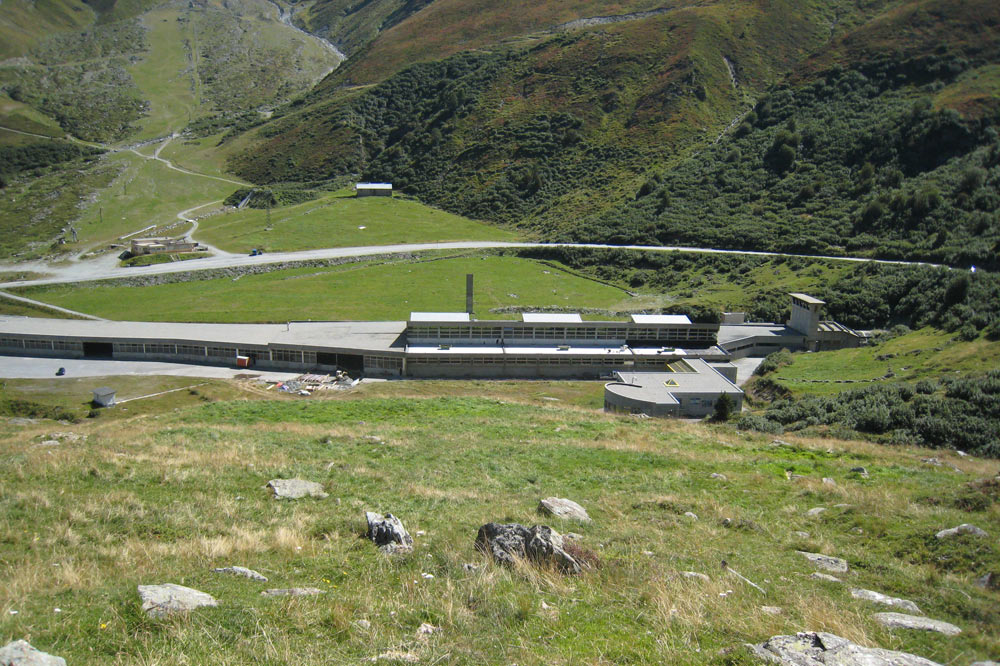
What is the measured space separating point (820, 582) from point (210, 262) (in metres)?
76.6

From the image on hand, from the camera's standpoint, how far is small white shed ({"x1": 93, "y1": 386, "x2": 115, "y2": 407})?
39.1m

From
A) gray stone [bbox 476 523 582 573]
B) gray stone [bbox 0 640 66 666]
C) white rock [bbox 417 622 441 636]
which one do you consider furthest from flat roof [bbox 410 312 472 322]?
gray stone [bbox 0 640 66 666]

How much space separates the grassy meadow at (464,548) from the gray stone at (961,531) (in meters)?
0.29

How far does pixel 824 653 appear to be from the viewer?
7988mm

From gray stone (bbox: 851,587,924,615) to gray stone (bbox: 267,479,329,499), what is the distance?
11.0 m

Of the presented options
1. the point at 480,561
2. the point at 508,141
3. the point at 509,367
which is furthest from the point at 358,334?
the point at 508,141

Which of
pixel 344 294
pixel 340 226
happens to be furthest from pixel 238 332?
pixel 340 226

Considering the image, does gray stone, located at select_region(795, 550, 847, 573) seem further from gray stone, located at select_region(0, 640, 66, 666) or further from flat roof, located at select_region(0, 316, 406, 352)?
flat roof, located at select_region(0, 316, 406, 352)

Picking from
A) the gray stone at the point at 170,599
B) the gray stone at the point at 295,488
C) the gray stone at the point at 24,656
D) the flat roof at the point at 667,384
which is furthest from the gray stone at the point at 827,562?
the flat roof at the point at 667,384

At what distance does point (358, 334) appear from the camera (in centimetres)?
5169

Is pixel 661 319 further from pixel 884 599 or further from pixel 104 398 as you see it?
pixel 884 599

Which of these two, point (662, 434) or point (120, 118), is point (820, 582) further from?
point (120, 118)

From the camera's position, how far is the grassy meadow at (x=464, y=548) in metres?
8.41

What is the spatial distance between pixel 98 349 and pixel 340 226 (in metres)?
46.0
